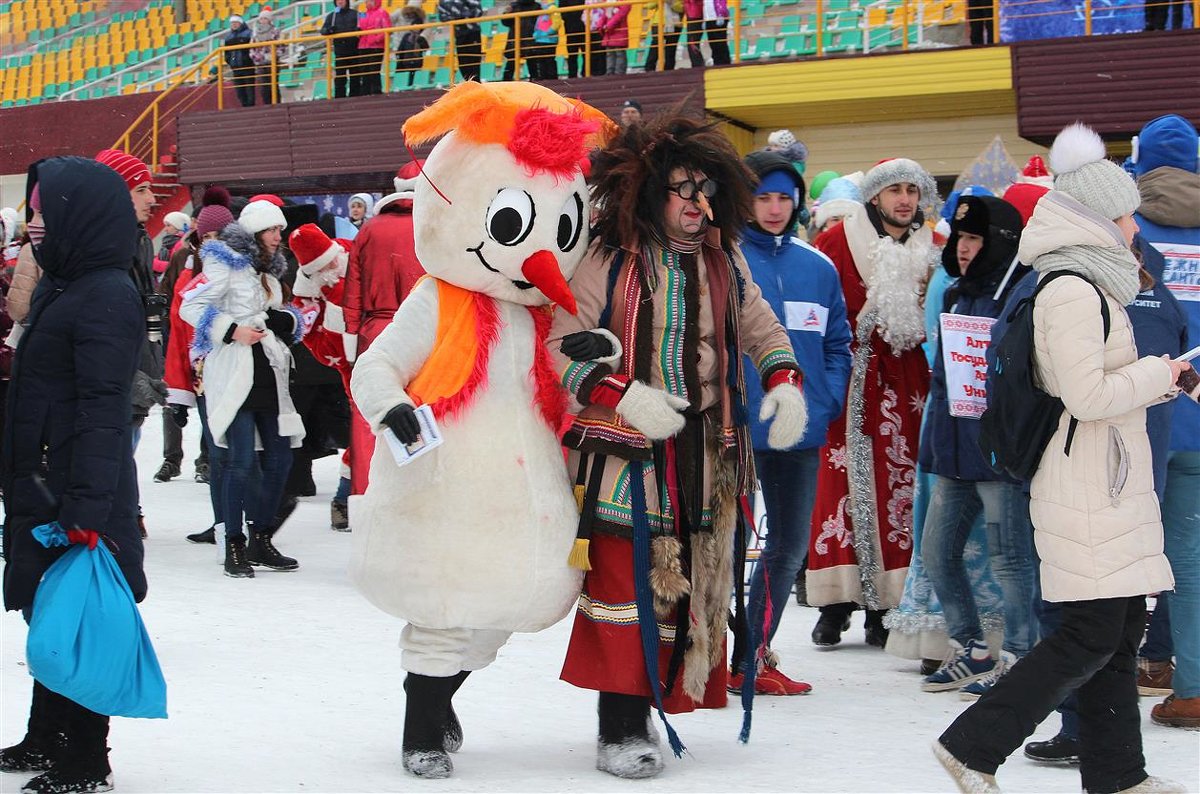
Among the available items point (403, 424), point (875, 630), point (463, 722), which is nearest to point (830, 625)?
point (875, 630)

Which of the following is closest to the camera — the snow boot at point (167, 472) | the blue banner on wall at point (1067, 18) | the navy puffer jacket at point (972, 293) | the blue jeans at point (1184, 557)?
the blue jeans at point (1184, 557)

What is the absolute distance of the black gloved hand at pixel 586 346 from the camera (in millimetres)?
3953

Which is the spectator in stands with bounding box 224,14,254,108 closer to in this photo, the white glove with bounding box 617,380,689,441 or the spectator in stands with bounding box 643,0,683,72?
the spectator in stands with bounding box 643,0,683,72

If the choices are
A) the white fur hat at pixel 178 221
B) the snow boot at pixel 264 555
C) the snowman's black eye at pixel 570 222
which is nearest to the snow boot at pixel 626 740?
the snowman's black eye at pixel 570 222

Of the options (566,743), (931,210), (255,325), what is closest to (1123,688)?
(566,743)

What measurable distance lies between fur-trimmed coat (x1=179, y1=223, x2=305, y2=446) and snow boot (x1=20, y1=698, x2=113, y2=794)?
3373 millimetres

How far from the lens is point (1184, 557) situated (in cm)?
458

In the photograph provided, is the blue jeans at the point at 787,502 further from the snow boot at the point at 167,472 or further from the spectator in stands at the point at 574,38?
the spectator in stands at the point at 574,38

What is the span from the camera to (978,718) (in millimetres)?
3639

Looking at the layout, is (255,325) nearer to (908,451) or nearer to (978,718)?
(908,451)

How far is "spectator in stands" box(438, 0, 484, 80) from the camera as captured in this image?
17344 millimetres

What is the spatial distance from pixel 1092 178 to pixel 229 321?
14.1ft

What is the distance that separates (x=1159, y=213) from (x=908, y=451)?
139 centimetres

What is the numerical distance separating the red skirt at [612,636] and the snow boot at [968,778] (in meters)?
0.72
